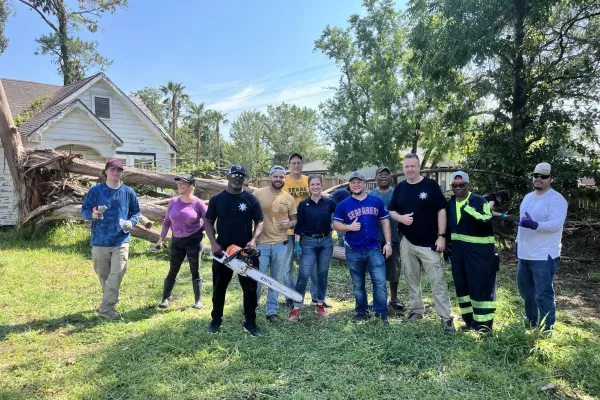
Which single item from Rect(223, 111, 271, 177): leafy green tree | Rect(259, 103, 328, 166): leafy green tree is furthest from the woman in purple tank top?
Rect(259, 103, 328, 166): leafy green tree

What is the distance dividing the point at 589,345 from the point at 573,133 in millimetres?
7486

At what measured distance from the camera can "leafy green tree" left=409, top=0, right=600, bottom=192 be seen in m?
8.46

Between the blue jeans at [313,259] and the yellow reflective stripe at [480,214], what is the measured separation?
1.72m

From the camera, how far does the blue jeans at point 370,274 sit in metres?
4.79

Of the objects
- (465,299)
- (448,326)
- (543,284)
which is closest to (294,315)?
(448,326)

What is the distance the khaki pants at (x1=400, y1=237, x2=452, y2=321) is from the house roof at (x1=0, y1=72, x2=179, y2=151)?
13209 mm

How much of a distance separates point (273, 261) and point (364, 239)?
1140 mm

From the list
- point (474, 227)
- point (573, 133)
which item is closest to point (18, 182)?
point (474, 227)

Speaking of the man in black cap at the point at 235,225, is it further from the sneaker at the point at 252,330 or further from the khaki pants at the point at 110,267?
the khaki pants at the point at 110,267

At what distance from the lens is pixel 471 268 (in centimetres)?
435

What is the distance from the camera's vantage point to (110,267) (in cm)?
518

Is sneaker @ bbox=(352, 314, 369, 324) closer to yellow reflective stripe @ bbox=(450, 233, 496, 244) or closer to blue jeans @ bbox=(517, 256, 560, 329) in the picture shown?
yellow reflective stripe @ bbox=(450, 233, 496, 244)

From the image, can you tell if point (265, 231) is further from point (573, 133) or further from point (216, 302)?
point (573, 133)

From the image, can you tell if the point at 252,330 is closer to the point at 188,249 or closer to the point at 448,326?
the point at 188,249
